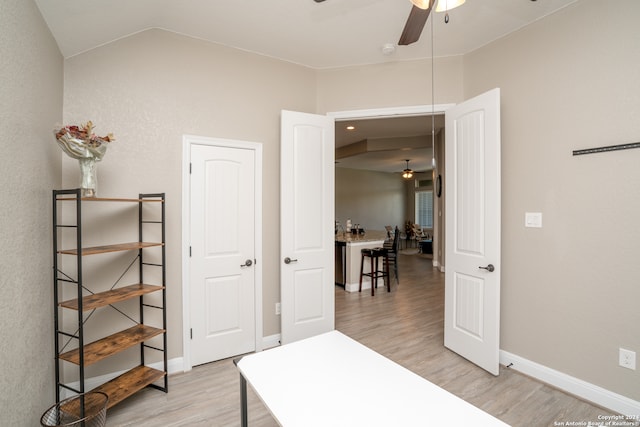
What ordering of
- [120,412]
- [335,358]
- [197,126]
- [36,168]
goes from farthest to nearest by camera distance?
[197,126]
[120,412]
[36,168]
[335,358]

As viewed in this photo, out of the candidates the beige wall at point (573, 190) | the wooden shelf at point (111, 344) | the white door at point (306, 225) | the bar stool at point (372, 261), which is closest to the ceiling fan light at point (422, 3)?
the beige wall at point (573, 190)

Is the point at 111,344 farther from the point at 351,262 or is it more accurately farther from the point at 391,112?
the point at 351,262

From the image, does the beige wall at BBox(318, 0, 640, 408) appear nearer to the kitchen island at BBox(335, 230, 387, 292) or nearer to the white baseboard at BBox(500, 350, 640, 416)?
the white baseboard at BBox(500, 350, 640, 416)

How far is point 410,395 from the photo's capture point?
4.09 ft

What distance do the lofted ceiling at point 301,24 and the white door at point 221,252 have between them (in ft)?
3.30

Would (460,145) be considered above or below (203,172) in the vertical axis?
above

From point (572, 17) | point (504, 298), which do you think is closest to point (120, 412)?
point (504, 298)

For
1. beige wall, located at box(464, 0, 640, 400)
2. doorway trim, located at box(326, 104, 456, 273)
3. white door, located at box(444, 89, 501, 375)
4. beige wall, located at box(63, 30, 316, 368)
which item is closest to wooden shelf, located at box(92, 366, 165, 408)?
beige wall, located at box(63, 30, 316, 368)

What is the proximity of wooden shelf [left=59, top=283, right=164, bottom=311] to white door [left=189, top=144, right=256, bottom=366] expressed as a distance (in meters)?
0.47

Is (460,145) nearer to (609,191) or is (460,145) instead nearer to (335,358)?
(609,191)

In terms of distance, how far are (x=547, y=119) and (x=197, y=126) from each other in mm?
2965

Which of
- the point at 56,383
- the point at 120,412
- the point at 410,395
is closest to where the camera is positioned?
the point at 410,395

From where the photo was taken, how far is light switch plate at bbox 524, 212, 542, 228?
2.57m

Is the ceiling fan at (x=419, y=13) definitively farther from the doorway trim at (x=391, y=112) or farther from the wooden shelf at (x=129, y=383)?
the wooden shelf at (x=129, y=383)
